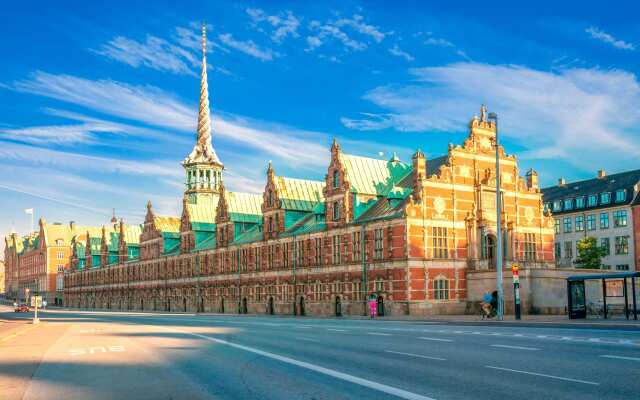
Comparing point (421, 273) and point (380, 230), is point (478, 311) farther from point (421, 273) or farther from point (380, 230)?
point (380, 230)

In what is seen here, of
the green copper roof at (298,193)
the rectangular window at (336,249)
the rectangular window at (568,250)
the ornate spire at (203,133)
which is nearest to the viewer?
the rectangular window at (336,249)

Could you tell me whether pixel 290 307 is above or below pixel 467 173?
below

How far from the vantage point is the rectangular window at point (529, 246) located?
66.3 metres

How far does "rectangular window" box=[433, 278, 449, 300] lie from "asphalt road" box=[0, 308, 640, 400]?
3170 cm

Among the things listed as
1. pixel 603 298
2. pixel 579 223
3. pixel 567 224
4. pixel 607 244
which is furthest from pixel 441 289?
pixel 567 224

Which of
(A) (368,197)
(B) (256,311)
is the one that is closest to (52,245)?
(B) (256,311)

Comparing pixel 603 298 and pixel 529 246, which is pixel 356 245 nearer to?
pixel 529 246

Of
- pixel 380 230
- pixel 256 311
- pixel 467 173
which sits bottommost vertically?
pixel 256 311

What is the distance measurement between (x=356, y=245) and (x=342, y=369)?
46.7m

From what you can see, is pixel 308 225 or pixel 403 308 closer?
pixel 403 308

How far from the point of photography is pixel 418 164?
60.5 meters

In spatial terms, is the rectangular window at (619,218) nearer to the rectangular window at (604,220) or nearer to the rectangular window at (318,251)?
the rectangular window at (604,220)

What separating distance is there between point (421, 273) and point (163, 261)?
59.5m

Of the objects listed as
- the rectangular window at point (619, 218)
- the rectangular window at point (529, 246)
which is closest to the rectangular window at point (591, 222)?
the rectangular window at point (619, 218)
